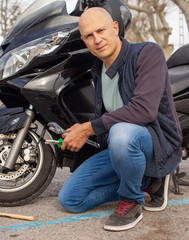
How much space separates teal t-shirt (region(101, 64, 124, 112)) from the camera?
233cm

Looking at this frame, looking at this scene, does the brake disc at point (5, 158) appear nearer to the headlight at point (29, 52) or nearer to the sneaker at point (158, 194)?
the headlight at point (29, 52)

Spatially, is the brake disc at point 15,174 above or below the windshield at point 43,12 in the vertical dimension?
below

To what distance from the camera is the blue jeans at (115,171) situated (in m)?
2.08

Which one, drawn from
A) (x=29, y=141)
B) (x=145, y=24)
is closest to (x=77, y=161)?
(x=29, y=141)

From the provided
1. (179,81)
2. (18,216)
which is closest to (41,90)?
(18,216)

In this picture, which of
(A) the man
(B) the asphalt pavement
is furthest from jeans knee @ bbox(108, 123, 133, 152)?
(B) the asphalt pavement

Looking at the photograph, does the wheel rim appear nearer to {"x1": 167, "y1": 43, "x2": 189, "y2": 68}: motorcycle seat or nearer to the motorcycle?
the motorcycle

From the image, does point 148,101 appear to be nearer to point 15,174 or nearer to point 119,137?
point 119,137

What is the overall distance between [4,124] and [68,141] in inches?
21.8

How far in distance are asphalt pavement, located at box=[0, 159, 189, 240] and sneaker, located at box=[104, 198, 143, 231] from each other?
0.03 meters

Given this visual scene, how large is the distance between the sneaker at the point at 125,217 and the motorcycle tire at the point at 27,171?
615 millimetres

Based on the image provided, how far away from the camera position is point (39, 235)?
6.70ft

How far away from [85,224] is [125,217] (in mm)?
255

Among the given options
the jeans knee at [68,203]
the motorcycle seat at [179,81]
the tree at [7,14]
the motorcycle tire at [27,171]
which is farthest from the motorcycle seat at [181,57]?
the tree at [7,14]
